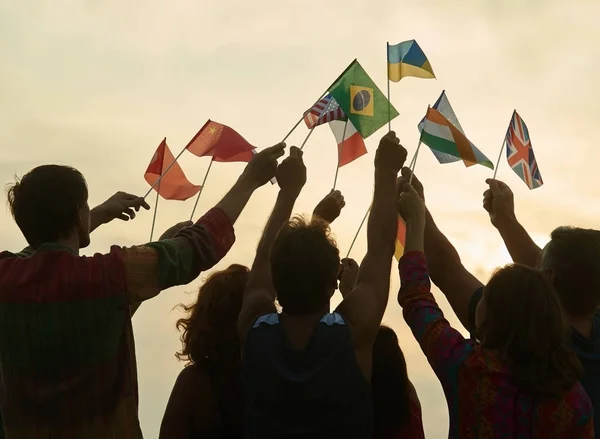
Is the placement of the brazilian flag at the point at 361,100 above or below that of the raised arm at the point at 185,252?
above

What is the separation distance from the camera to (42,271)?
3.23m

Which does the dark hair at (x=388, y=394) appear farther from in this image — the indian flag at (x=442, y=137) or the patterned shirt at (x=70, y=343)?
the indian flag at (x=442, y=137)

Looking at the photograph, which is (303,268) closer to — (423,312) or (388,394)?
(423,312)

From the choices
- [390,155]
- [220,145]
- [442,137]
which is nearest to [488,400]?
[390,155]

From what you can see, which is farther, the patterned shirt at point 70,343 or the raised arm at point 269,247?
the raised arm at point 269,247

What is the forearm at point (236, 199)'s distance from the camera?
12.2 ft

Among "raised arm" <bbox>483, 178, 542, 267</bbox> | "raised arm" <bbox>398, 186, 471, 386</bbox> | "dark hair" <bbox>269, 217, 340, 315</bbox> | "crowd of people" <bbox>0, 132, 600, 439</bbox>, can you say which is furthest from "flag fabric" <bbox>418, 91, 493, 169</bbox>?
"dark hair" <bbox>269, 217, 340, 315</bbox>

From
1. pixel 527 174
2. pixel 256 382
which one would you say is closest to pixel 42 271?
pixel 256 382

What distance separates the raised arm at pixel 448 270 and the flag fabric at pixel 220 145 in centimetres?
260

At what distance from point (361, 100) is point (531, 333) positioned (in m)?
3.56

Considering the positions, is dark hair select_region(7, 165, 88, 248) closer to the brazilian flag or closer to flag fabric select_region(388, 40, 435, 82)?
the brazilian flag

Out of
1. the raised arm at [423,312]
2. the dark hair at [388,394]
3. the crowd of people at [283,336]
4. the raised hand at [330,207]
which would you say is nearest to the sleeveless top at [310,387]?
the crowd of people at [283,336]

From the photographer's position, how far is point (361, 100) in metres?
6.33

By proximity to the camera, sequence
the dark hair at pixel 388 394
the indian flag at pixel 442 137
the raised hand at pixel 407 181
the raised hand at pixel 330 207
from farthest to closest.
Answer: the indian flag at pixel 442 137 < the raised hand at pixel 330 207 < the raised hand at pixel 407 181 < the dark hair at pixel 388 394
